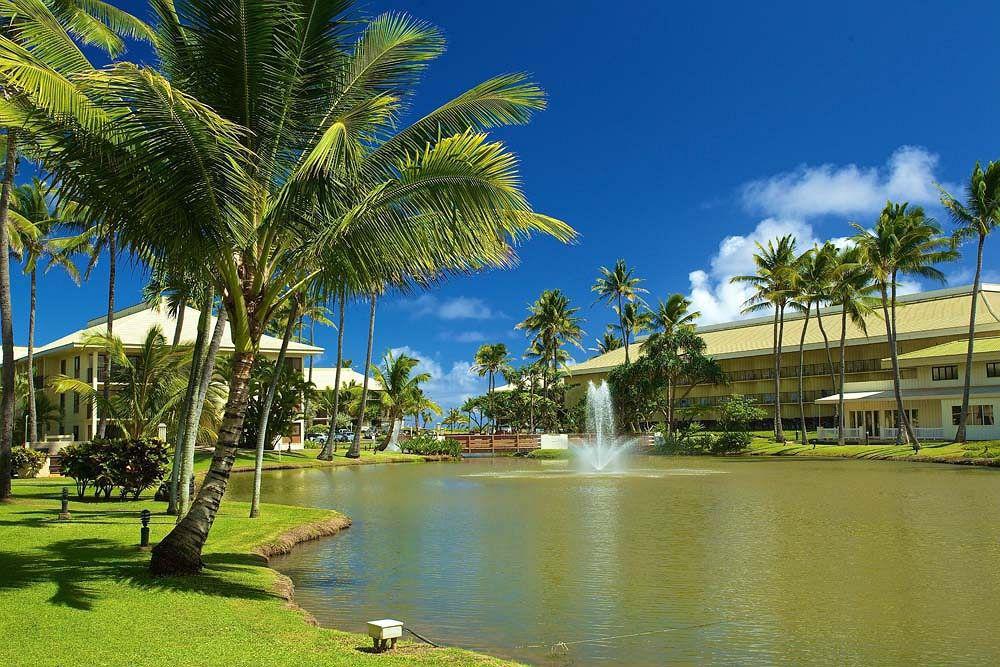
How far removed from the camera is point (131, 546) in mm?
12242

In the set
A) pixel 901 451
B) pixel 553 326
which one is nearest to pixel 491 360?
pixel 553 326

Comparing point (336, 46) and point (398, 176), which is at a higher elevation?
point (336, 46)

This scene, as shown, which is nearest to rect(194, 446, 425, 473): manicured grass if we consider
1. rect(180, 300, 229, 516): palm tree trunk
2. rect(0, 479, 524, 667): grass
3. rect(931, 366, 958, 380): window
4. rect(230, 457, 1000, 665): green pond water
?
rect(230, 457, 1000, 665): green pond water

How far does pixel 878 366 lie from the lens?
59188 mm

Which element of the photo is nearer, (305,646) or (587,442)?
(305,646)

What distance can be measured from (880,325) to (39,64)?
61601 mm

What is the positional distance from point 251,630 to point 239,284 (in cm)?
440

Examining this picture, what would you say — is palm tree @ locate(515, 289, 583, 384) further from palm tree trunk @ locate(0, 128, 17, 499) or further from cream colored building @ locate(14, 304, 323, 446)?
palm tree trunk @ locate(0, 128, 17, 499)

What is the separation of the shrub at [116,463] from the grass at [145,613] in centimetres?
500

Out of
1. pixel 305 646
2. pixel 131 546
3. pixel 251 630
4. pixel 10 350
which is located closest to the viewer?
pixel 305 646

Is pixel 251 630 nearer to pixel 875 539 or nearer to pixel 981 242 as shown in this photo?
pixel 875 539

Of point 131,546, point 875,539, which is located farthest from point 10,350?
point 875,539

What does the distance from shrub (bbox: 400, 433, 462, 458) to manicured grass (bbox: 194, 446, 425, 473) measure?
332 centimetres

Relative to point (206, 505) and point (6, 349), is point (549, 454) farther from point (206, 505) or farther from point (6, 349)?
point (206, 505)
